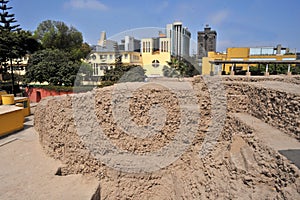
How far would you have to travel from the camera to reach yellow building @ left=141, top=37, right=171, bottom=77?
22.3 m

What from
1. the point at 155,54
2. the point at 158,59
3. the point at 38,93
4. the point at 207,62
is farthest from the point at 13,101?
the point at 207,62

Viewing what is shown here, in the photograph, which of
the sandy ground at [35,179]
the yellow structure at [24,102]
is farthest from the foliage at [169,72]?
the sandy ground at [35,179]

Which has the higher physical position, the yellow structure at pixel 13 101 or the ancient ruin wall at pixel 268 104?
the ancient ruin wall at pixel 268 104

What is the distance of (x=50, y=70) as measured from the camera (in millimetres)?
17578

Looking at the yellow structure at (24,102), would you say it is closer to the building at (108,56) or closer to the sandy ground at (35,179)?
the sandy ground at (35,179)

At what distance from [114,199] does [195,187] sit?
2.07 meters

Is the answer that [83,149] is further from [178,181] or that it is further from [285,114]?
[285,114]

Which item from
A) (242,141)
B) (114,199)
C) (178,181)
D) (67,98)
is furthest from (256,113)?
(67,98)

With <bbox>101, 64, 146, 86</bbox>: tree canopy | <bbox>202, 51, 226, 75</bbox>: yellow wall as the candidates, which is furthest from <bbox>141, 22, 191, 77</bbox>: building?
<bbox>101, 64, 146, 86</bbox>: tree canopy

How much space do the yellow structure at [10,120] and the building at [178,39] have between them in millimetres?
15452

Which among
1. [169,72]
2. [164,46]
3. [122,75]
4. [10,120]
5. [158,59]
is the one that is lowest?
[10,120]

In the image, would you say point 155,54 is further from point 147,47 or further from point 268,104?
point 268,104

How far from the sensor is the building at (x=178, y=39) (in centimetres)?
2192

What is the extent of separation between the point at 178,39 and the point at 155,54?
2.80m
